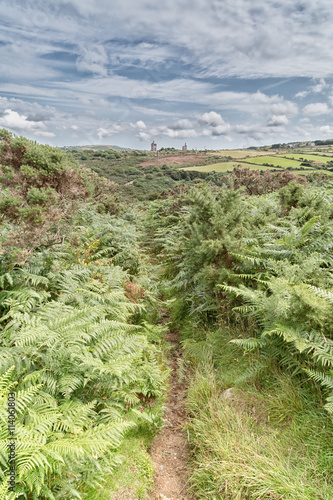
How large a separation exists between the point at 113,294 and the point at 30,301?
1.18 m

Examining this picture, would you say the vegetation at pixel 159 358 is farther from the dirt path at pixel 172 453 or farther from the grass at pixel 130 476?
the dirt path at pixel 172 453

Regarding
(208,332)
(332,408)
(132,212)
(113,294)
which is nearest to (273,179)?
(132,212)

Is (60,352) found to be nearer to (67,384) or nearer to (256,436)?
(67,384)

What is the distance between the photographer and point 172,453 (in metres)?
3.12

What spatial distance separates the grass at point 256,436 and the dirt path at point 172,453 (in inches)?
5.8

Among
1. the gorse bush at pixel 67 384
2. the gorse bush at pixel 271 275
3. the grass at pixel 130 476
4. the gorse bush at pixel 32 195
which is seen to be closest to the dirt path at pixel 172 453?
the grass at pixel 130 476

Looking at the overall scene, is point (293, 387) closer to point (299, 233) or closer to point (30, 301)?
point (299, 233)

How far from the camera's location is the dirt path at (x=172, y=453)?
8.87 feet

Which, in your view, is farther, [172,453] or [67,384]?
[172,453]

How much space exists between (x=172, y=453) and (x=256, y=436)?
104 centimetres

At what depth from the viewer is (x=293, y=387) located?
3.00 metres

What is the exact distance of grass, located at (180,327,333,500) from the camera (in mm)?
2309

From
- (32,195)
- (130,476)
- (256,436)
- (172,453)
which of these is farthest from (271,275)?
(32,195)

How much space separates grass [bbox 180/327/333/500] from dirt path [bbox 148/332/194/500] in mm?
147
